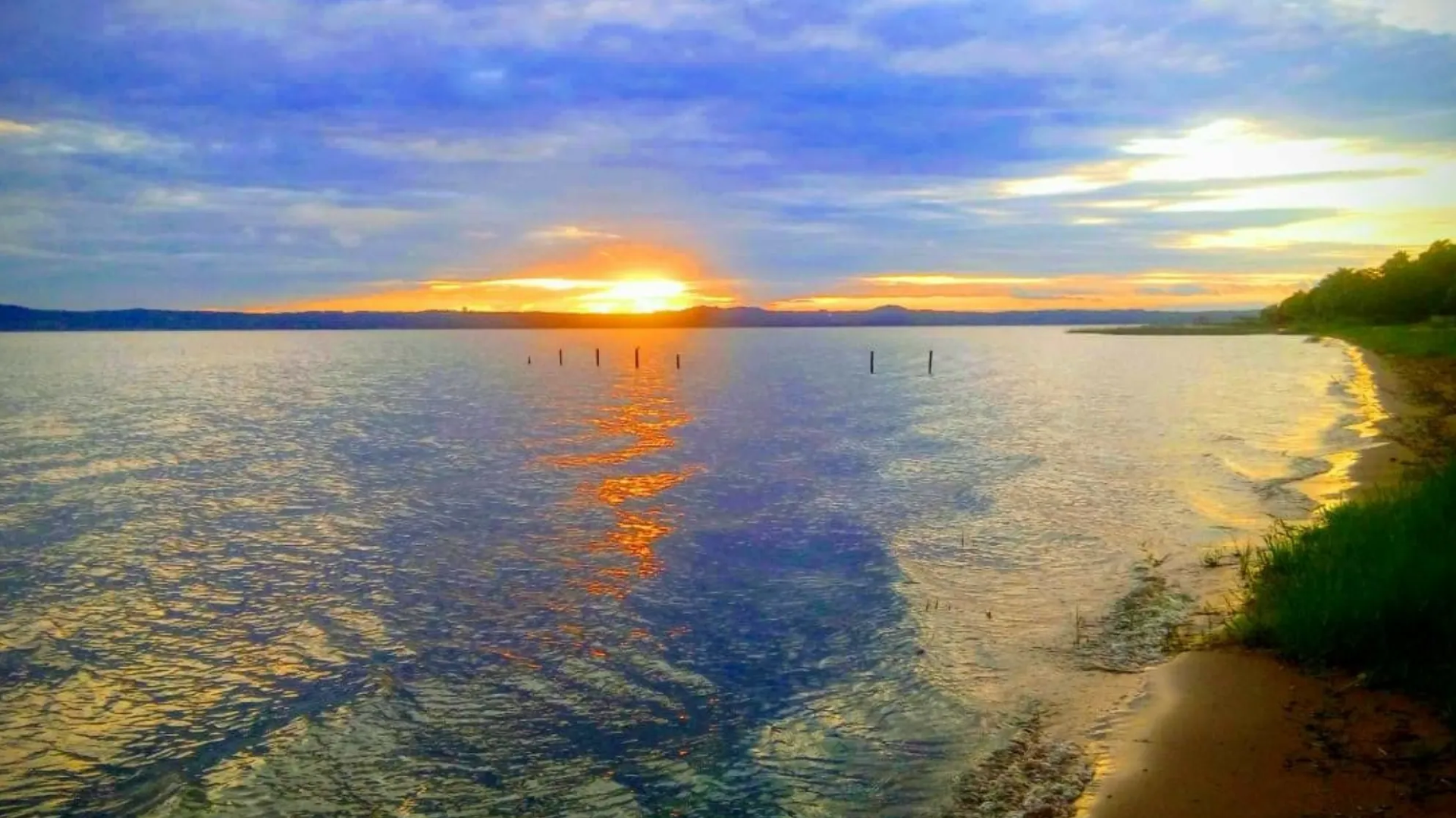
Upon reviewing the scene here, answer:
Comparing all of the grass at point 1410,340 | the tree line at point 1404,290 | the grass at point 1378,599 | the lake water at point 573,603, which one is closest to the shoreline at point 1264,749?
the grass at point 1378,599

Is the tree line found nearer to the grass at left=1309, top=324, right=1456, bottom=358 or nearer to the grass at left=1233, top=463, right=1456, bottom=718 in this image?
the grass at left=1309, top=324, right=1456, bottom=358

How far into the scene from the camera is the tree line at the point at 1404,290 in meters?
120

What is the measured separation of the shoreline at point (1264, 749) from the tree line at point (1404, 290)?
124388 millimetres

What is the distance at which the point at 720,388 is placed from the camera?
79438 millimetres

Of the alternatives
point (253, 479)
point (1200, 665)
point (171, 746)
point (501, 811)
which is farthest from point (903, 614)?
point (253, 479)

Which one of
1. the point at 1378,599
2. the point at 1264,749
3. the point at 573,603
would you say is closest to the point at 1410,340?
the point at 1378,599

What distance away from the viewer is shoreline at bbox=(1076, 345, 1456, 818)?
7.96m

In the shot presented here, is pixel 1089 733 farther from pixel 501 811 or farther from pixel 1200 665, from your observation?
pixel 501 811

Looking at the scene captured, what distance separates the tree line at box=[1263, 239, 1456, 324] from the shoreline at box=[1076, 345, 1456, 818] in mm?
124388

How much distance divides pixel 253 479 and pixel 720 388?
51.0 meters

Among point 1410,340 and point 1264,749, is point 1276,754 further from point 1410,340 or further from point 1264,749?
point 1410,340

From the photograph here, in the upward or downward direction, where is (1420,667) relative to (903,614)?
upward

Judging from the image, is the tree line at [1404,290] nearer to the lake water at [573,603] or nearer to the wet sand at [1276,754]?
the lake water at [573,603]

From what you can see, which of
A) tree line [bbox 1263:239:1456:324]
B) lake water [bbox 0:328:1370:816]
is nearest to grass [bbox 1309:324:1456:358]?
tree line [bbox 1263:239:1456:324]
